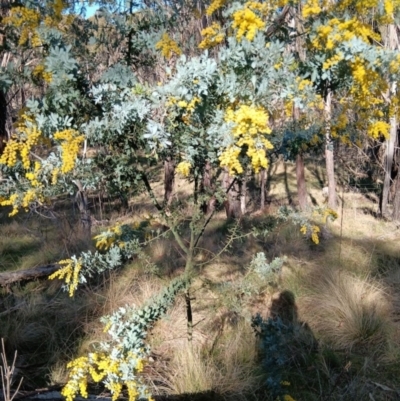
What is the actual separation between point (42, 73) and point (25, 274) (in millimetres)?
2948

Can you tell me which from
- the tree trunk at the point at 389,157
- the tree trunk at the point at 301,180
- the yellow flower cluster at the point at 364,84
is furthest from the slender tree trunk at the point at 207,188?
the tree trunk at the point at 389,157

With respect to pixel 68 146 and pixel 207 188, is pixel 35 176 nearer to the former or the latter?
pixel 68 146

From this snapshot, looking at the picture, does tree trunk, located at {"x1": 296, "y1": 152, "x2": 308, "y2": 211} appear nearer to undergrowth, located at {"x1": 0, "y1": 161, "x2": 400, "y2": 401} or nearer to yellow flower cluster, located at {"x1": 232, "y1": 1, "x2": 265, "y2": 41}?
undergrowth, located at {"x1": 0, "y1": 161, "x2": 400, "y2": 401}

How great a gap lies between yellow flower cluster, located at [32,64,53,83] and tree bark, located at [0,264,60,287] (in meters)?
2.74

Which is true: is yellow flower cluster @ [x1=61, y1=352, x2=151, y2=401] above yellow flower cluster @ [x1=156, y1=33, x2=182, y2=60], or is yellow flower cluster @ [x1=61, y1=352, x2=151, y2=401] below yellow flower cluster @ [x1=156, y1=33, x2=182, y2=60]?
below

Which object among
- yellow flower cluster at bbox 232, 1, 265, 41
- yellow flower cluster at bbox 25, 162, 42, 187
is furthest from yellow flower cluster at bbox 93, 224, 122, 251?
yellow flower cluster at bbox 232, 1, 265, 41

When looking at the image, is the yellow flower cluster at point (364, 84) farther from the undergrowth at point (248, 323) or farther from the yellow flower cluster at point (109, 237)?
the yellow flower cluster at point (109, 237)

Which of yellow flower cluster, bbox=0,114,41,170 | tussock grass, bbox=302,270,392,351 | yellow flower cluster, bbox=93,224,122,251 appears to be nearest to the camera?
yellow flower cluster, bbox=0,114,41,170

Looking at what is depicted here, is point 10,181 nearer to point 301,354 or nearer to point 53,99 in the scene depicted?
point 53,99

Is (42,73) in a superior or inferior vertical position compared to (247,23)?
inferior

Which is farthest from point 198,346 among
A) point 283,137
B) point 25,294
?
point 25,294

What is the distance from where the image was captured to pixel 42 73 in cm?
222

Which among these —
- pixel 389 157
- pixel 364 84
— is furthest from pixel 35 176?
pixel 389 157

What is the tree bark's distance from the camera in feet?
14.6
